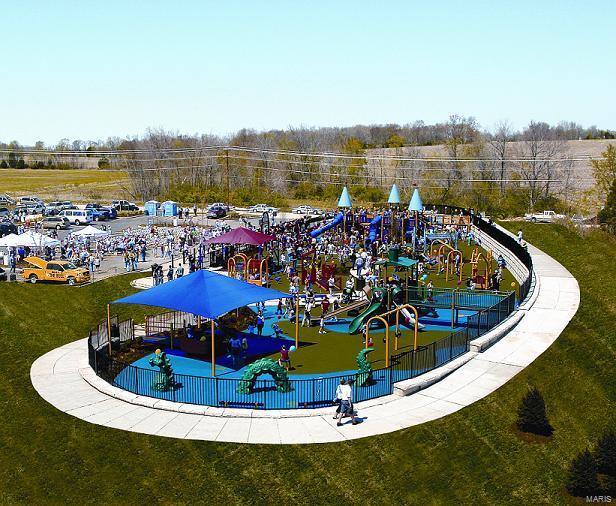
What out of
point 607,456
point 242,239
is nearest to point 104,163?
point 242,239

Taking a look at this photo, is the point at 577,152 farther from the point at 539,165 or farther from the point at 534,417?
the point at 534,417

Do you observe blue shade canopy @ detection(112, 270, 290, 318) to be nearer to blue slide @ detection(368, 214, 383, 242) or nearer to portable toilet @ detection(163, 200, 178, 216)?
blue slide @ detection(368, 214, 383, 242)

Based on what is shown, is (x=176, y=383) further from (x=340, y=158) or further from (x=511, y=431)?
(x=340, y=158)

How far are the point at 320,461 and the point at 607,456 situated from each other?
6976mm

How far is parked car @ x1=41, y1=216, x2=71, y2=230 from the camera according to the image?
220 feet

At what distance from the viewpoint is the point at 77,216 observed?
7181 centimetres

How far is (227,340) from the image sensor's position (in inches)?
1056

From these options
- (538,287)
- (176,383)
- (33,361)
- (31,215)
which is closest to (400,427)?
(176,383)

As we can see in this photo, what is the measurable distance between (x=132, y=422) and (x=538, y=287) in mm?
23935

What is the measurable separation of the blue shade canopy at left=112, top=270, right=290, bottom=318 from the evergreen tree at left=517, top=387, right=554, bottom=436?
1016 centimetres

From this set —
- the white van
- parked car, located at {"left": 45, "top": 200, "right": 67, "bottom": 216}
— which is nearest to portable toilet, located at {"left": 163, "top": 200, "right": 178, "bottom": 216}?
the white van

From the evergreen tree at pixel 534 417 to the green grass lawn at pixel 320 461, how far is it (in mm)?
360

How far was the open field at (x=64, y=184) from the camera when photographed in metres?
107

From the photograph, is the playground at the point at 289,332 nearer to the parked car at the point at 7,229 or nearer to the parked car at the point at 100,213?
the parked car at the point at 7,229
